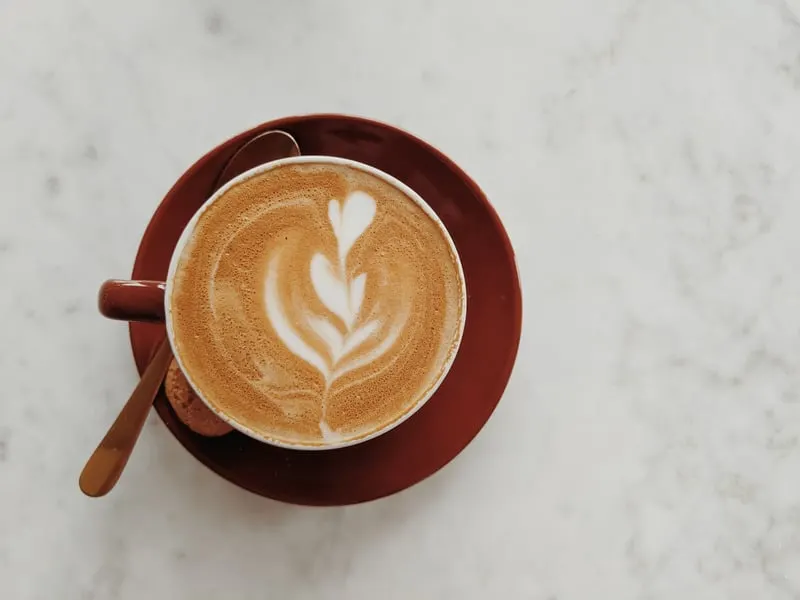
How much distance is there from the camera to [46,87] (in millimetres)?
1230

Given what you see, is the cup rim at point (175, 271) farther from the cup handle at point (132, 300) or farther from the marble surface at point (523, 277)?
the marble surface at point (523, 277)

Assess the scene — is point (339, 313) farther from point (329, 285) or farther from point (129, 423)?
point (129, 423)

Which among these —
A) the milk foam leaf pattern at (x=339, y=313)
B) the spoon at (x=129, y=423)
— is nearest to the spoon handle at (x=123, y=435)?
the spoon at (x=129, y=423)

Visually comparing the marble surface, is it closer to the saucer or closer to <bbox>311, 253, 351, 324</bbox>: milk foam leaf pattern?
the saucer

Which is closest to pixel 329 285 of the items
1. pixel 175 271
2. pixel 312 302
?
pixel 312 302

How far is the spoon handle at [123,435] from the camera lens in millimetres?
1019

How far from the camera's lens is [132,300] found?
93 centimetres

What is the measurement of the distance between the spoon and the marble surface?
0.55 ft

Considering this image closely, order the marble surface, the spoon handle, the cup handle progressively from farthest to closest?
the marble surface, the spoon handle, the cup handle

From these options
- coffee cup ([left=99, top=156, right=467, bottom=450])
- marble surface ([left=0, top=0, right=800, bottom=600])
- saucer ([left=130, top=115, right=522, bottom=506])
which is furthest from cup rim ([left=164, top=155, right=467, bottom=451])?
marble surface ([left=0, top=0, right=800, bottom=600])

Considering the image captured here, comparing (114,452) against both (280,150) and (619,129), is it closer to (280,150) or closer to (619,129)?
(280,150)

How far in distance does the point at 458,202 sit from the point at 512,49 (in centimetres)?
31

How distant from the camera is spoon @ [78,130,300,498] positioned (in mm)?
1020

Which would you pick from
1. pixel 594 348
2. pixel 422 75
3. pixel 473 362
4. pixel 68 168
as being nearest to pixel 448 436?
pixel 473 362
